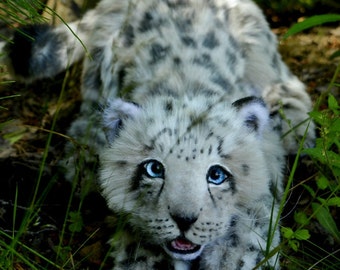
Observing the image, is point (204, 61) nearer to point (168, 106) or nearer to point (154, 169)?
point (168, 106)

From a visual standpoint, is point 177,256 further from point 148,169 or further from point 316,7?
point 316,7

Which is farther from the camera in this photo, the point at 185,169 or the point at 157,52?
the point at 157,52

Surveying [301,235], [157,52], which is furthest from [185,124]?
[157,52]

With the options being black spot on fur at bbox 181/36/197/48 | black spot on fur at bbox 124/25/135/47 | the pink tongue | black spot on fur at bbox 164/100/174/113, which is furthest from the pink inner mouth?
black spot on fur at bbox 124/25/135/47

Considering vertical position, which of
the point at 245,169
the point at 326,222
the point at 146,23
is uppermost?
the point at 146,23

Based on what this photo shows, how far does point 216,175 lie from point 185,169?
169 mm

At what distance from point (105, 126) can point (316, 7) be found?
2944 millimetres

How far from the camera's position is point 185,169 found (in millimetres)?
2822

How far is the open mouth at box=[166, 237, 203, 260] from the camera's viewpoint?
9.47ft

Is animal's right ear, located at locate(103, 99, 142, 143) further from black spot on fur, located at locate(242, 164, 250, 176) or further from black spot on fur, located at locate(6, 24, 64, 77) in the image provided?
black spot on fur, located at locate(6, 24, 64, 77)

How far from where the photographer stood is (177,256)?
2.90 m

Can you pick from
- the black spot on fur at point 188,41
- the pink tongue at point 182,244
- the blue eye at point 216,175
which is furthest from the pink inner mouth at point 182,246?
the black spot on fur at point 188,41

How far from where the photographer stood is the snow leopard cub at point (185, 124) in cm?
288

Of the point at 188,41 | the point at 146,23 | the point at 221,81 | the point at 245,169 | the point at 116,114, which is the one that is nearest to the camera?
the point at 245,169
